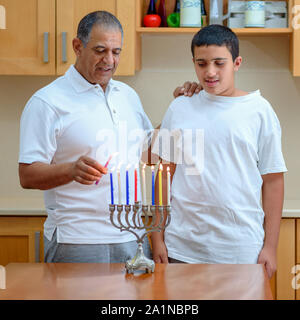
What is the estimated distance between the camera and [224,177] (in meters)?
1.85

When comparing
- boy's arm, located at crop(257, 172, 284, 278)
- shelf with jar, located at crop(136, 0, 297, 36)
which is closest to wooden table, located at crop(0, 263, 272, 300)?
boy's arm, located at crop(257, 172, 284, 278)

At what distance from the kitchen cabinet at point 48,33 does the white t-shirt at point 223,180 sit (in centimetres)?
100

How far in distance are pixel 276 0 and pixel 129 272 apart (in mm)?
1931

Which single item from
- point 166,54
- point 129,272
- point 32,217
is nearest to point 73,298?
point 129,272

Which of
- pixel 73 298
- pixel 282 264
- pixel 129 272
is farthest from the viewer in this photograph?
pixel 282 264

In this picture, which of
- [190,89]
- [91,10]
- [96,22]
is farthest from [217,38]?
[91,10]

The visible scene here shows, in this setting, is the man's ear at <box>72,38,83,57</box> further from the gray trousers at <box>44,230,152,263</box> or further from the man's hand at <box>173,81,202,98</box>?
the gray trousers at <box>44,230,152,263</box>

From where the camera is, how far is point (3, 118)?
318 cm

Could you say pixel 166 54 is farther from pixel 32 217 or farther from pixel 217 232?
pixel 217 232

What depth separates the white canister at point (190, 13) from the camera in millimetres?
2793

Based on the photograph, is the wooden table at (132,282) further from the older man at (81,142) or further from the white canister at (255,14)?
the white canister at (255,14)

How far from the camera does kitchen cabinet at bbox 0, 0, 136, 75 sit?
2785 millimetres

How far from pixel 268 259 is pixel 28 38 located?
65.9 inches

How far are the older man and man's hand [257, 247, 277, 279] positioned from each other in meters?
0.38
